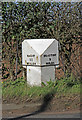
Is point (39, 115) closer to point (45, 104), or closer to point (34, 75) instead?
point (45, 104)

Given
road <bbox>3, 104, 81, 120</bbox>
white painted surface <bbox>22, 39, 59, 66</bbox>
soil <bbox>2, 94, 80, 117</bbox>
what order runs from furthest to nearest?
white painted surface <bbox>22, 39, 59, 66</bbox>, soil <bbox>2, 94, 80, 117</bbox>, road <bbox>3, 104, 81, 120</bbox>

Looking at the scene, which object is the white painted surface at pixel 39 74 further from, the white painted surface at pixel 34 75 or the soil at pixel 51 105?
the soil at pixel 51 105

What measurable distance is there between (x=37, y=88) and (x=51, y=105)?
37.9 inches

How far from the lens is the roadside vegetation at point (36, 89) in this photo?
17.4ft

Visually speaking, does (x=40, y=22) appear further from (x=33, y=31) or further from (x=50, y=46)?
(x=50, y=46)

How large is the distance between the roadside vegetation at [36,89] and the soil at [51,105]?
0.42ft

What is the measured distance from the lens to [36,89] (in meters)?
5.57

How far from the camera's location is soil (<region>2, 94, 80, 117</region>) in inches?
178

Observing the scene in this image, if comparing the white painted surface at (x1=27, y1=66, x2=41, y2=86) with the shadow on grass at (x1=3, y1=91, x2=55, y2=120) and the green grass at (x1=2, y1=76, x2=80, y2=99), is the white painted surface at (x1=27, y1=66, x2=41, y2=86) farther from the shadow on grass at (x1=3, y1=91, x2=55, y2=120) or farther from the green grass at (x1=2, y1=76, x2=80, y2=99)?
the shadow on grass at (x1=3, y1=91, x2=55, y2=120)

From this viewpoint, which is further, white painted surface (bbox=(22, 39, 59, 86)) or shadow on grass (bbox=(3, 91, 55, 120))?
white painted surface (bbox=(22, 39, 59, 86))

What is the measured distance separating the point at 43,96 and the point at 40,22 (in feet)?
8.19

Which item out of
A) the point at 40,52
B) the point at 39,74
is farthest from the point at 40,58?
the point at 39,74

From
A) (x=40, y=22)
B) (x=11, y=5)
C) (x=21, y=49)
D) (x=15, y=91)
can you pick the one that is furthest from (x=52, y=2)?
(x=15, y=91)

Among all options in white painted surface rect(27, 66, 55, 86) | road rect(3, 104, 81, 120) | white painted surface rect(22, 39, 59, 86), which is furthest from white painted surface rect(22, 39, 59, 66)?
road rect(3, 104, 81, 120)
